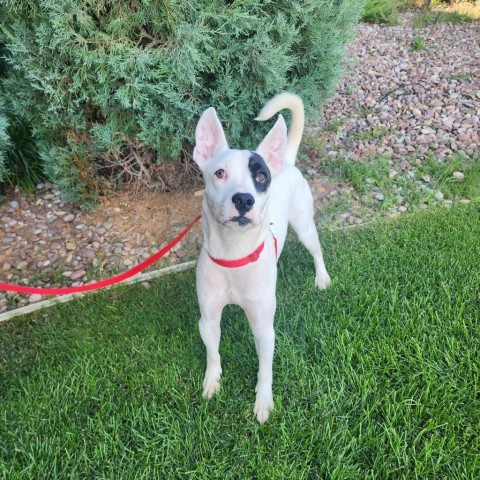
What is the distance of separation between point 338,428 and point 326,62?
123 inches

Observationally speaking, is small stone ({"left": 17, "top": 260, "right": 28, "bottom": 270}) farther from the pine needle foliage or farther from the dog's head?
the dog's head

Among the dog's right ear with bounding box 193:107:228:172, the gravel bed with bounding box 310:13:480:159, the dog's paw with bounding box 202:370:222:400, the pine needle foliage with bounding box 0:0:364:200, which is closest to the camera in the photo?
the dog's right ear with bounding box 193:107:228:172

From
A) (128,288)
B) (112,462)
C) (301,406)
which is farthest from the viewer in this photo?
(128,288)

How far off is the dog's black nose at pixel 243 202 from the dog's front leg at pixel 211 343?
0.71 meters

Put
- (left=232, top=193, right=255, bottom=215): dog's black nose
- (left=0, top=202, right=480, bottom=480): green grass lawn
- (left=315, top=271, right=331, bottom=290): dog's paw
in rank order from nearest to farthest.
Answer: (left=232, top=193, right=255, bottom=215): dog's black nose < (left=0, top=202, right=480, bottom=480): green grass lawn < (left=315, top=271, right=331, bottom=290): dog's paw

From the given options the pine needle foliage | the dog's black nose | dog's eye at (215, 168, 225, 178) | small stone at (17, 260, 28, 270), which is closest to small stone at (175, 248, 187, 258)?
the pine needle foliage

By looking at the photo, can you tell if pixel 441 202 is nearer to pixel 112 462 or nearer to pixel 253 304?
pixel 253 304

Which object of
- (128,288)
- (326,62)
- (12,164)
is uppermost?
(326,62)

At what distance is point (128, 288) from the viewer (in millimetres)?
3652

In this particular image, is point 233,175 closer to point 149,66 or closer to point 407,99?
point 149,66

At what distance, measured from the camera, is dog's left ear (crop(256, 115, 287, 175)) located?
227 cm

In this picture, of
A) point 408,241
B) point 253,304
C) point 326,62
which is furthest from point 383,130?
point 253,304

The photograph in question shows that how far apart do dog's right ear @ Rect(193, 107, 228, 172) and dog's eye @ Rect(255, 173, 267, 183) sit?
0.97 ft

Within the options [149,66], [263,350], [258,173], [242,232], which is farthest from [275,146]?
[149,66]
